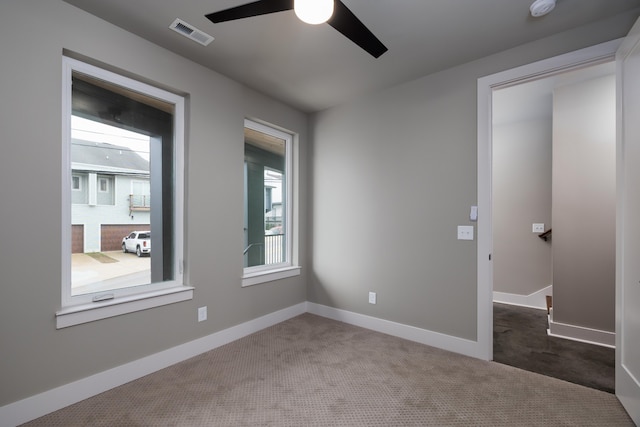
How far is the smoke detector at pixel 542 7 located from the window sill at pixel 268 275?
3101mm

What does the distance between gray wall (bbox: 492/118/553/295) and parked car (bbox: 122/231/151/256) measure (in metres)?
4.54

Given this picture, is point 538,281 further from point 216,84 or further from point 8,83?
point 8,83

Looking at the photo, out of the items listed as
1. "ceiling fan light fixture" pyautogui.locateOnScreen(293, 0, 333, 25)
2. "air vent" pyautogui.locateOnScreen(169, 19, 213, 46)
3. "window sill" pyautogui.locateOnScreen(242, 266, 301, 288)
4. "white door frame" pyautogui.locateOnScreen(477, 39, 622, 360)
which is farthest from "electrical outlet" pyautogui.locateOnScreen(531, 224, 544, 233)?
"air vent" pyautogui.locateOnScreen(169, 19, 213, 46)

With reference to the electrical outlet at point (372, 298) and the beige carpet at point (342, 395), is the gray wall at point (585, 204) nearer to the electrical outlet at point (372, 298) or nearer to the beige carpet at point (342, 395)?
the beige carpet at point (342, 395)

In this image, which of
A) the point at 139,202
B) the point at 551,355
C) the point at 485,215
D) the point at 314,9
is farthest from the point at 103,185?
the point at 551,355

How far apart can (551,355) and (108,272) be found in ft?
12.4

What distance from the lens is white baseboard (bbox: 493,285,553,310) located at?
13.3 feet

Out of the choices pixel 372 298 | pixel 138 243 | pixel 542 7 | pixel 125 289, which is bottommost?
pixel 372 298

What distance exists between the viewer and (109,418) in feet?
5.75

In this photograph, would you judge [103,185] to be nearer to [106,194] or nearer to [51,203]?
[106,194]

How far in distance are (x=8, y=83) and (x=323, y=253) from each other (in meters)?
2.99

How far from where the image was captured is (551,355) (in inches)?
Result: 103

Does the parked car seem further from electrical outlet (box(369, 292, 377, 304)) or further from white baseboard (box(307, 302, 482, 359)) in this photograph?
electrical outlet (box(369, 292, 377, 304))

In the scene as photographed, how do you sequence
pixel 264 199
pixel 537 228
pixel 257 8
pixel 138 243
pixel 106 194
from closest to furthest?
pixel 257 8, pixel 106 194, pixel 138 243, pixel 264 199, pixel 537 228
